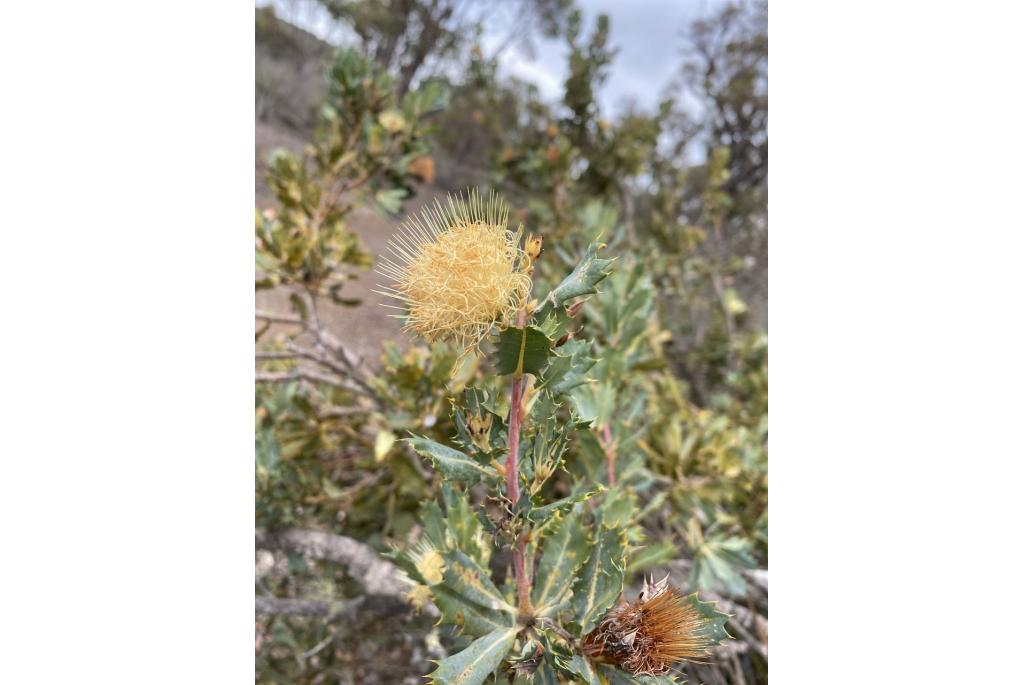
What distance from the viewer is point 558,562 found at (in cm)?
38

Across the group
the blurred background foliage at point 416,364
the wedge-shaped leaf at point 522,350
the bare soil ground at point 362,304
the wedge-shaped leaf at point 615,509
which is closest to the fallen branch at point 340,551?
the blurred background foliage at point 416,364

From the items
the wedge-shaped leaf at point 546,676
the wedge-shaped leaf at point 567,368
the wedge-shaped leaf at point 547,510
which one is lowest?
the wedge-shaped leaf at point 546,676

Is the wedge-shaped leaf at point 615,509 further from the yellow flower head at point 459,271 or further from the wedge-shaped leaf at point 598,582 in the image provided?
the yellow flower head at point 459,271

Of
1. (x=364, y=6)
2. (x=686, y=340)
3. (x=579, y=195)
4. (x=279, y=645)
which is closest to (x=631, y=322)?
(x=279, y=645)

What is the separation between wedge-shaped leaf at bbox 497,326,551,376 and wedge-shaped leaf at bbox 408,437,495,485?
61 mm

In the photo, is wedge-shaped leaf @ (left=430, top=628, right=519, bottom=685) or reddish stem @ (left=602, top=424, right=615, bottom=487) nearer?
wedge-shaped leaf @ (left=430, top=628, right=519, bottom=685)

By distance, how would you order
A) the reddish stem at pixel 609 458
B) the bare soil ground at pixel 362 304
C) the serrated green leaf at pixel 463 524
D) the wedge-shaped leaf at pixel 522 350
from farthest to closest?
the bare soil ground at pixel 362 304 → the reddish stem at pixel 609 458 → the serrated green leaf at pixel 463 524 → the wedge-shaped leaf at pixel 522 350

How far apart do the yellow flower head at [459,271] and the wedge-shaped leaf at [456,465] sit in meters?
0.06

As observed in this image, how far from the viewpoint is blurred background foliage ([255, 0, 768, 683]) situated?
2.74ft

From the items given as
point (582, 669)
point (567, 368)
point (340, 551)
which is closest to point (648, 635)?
point (582, 669)

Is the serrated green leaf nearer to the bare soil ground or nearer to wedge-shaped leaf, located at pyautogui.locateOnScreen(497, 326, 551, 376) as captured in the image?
wedge-shaped leaf, located at pyautogui.locateOnScreen(497, 326, 551, 376)

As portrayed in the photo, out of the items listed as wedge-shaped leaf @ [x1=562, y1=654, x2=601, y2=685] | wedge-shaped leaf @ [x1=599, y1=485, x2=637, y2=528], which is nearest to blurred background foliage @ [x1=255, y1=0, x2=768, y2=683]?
wedge-shaped leaf @ [x1=599, y1=485, x2=637, y2=528]

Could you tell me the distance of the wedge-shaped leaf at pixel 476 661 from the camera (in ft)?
1.03

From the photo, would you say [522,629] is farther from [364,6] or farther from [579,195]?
[364,6]
